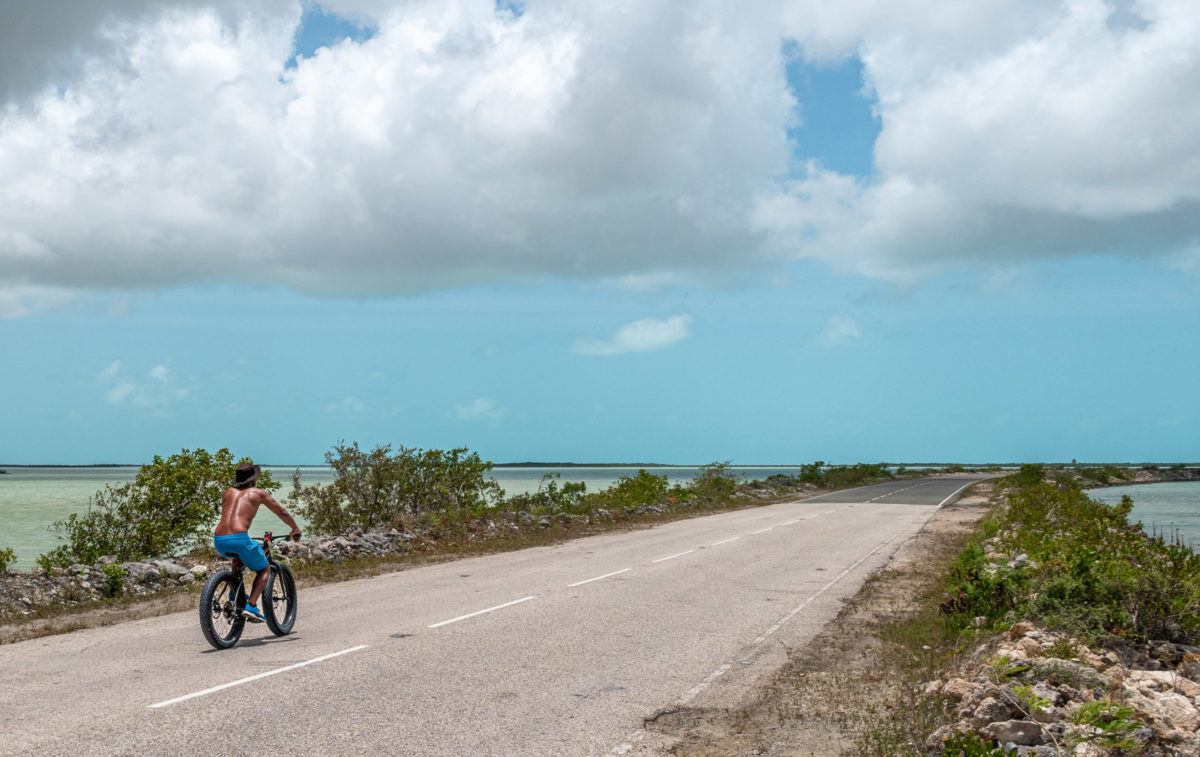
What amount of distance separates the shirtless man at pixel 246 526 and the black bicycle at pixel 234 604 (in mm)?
107

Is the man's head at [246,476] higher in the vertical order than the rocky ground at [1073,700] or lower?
higher

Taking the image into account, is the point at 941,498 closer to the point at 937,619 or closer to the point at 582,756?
the point at 937,619

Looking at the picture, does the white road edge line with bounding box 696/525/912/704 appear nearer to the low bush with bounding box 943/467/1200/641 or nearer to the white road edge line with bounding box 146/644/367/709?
the low bush with bounding box 943/467/1200/641

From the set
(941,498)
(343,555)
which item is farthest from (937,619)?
(941,498)

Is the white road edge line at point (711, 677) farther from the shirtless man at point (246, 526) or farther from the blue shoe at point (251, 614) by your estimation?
the blue shoe at point (251, 614)

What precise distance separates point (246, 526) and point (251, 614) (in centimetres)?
105

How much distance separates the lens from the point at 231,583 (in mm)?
10555

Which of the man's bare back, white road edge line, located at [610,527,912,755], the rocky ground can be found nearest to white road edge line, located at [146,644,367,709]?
the man's bare back

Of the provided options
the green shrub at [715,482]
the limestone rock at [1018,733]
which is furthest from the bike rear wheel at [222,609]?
the green shrub at [715,482]

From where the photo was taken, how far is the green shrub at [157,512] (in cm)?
2091

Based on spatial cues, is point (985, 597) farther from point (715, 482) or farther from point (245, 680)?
point (715, 482)

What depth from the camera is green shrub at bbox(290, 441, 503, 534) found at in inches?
1052

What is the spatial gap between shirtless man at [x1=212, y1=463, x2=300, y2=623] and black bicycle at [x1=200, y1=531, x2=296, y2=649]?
0.11m

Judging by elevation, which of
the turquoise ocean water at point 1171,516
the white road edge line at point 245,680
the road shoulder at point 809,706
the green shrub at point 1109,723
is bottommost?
the turquoise ocean water at point 1171,516
